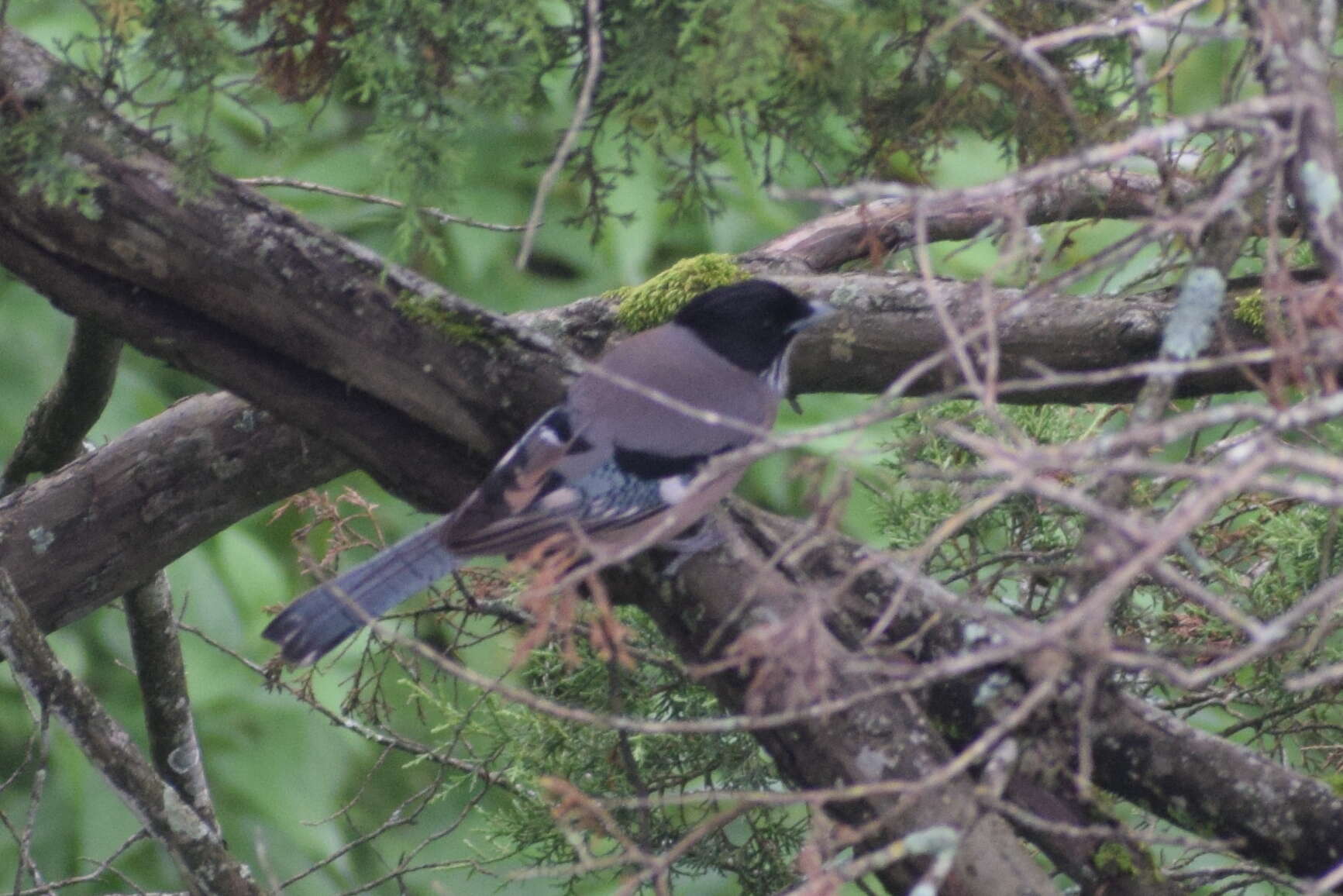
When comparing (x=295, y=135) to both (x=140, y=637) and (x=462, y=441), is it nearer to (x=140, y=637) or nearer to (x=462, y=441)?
(x=462, y=441)

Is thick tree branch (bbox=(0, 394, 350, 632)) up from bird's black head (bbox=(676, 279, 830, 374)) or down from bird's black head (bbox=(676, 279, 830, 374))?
up

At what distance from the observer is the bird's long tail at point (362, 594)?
2.05m

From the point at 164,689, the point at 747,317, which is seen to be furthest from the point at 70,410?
the point at 747,317

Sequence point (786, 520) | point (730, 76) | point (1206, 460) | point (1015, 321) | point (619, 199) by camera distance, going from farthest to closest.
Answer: point (619, 199)
point (1015, 321)
point (1206, 460)
point (786, 520)
point (730, 76)

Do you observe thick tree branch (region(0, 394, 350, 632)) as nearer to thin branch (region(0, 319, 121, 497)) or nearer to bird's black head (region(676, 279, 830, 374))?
thin branch (region(0, 319, 121, 497))

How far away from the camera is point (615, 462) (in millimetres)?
2182

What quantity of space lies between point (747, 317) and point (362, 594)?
80 cm

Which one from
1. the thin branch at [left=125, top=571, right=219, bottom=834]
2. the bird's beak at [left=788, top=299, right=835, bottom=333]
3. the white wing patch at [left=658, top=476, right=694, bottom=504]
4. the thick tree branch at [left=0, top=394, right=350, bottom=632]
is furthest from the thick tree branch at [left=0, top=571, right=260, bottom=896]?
the bird's beak at [left=788, top=299, right=835, bottom=333]

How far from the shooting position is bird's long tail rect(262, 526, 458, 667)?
2047mm

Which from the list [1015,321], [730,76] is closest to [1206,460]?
[1015,321]

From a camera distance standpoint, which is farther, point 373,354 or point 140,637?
point 140,637

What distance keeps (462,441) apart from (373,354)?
20 cm

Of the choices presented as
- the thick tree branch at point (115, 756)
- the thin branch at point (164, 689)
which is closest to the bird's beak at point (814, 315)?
the thick tree branch at point (115, 756)

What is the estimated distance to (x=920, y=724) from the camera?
6.02 ft
